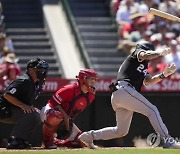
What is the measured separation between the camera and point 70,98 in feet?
38.4

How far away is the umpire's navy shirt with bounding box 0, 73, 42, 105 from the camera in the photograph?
11.3 meters

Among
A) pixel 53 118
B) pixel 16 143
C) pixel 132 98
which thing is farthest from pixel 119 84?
pixel 16 143

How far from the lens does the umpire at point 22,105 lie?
445 inches

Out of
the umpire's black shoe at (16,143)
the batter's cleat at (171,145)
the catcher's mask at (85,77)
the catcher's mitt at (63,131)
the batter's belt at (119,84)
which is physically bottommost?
the batter's cleat at (171,145)

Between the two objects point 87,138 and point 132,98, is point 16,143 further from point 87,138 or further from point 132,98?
point 132,98

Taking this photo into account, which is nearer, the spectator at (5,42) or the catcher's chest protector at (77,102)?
the catcher's chest protector at (77,102)

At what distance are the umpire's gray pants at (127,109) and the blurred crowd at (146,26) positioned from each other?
15.2 ft

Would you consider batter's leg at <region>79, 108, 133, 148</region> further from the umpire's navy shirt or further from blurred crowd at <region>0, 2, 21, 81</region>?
blurred crowd at <region>0, 2, 21, 81</region>

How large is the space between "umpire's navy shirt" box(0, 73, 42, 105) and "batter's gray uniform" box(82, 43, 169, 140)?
1.05m

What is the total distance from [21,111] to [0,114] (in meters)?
0.31

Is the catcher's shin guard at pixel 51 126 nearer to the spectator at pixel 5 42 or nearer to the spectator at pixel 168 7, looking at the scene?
the spectator at pixel 5 42

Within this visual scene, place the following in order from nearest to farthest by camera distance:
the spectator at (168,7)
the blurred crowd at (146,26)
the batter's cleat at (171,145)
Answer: the batter's cleat at (171,145)
the blurred crowd at (146,26)
the spectator at (168,7)

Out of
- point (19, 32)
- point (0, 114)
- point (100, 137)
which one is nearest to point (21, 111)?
point (0, 114)

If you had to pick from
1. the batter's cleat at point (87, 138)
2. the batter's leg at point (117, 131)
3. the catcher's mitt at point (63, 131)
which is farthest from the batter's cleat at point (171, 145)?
the catcher's mitt at point (63, 131)
